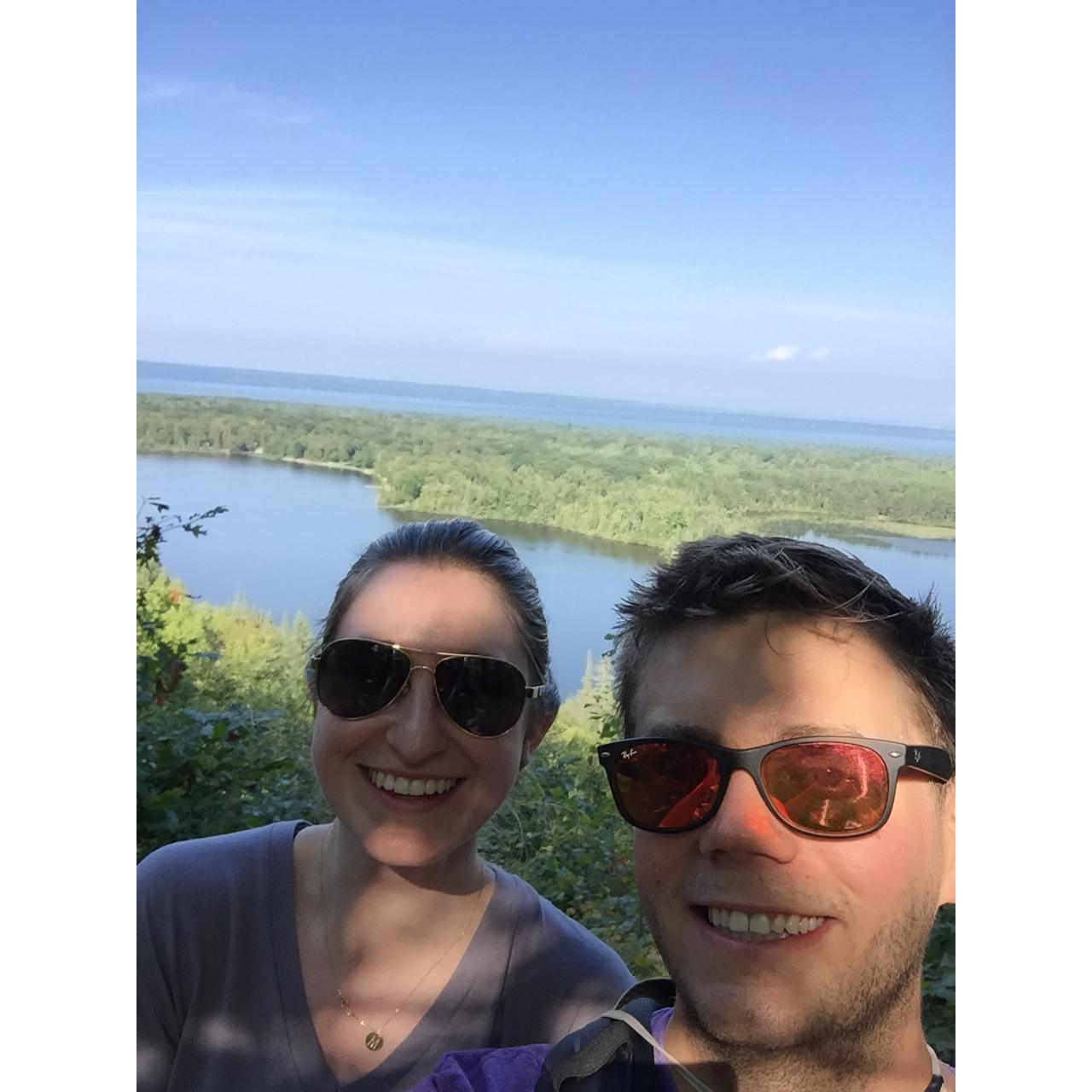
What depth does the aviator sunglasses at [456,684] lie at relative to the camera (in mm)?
A: 1673

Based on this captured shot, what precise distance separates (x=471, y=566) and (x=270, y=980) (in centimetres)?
77

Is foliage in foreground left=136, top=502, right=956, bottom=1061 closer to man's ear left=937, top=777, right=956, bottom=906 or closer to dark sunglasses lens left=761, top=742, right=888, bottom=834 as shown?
dark sunglasses lens left=761, top=742, right=888, bottom=834

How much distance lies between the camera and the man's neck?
148cm

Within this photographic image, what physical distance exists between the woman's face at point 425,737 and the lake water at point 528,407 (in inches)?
11.9

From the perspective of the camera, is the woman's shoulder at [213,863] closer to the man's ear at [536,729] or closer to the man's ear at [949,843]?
the man's ear at [536,729]

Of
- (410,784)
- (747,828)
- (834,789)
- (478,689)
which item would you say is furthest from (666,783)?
(410,784)

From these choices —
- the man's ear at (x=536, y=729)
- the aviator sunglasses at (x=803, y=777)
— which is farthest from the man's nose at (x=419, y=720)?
the aviator sunglasses at (x=803, y=777)

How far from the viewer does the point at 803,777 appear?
1436mm

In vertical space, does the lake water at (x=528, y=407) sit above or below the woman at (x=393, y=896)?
above

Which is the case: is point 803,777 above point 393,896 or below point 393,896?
above

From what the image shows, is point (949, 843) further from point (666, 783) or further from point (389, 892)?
point (389, 892)
